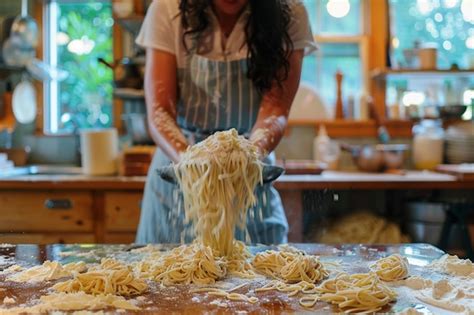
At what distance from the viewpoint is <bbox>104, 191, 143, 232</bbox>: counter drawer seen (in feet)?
10.8

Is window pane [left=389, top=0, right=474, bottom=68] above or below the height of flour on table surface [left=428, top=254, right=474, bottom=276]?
above

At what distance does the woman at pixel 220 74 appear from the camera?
2.23m

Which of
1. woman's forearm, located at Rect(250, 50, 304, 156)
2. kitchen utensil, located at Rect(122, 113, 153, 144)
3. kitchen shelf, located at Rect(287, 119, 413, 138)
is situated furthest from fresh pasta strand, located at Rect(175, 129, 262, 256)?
kitchen shelf, located at Rect(287, 119, 413, 138)

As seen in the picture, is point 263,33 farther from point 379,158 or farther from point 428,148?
point 428,148

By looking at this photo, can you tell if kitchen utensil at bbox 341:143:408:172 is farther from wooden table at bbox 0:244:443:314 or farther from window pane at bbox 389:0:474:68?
wooden table at bbox 0:244:443:314

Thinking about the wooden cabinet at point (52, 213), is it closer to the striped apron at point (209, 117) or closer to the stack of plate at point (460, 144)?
the striped apron at point (209, 117)

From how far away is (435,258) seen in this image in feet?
6.11

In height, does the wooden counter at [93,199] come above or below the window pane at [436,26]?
below

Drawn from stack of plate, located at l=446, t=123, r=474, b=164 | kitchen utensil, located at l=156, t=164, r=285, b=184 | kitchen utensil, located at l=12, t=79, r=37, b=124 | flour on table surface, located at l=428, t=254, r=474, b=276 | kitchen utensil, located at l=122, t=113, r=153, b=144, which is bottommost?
flour on table surface, located at l=428, t=254, r=474, b=276

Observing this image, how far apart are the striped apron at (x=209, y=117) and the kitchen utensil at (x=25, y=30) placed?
2014mm

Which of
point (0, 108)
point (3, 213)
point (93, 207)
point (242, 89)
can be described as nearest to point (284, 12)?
point (242, 89)

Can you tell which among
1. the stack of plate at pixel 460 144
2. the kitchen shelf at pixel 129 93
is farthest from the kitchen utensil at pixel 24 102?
the stack of plate at pixel 460 144

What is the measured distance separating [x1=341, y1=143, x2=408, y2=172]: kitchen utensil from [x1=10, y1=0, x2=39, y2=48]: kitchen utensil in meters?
2.24

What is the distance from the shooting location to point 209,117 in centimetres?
236
